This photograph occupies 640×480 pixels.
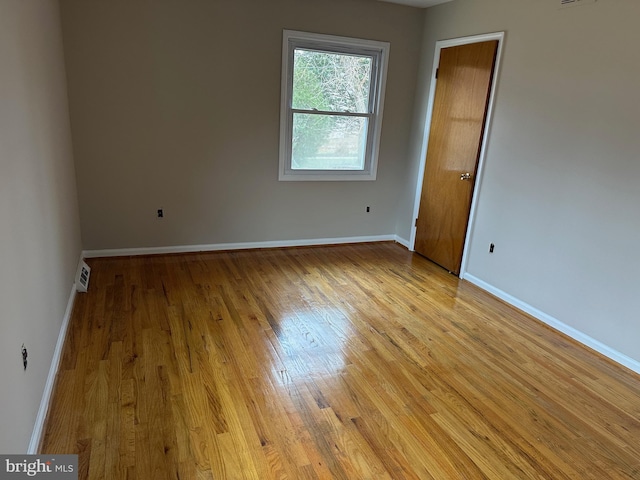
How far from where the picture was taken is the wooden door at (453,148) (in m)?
3.81

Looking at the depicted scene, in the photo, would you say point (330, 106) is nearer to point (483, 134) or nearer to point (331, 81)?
point (331, 81)

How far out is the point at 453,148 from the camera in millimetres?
4160

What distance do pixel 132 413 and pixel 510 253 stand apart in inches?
119

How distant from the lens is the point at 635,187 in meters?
2.71

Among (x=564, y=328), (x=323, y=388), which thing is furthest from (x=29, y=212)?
(x=564, y=328)

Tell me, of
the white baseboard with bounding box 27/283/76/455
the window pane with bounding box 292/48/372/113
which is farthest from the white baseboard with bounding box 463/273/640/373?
the white baseboard with bounding box 27/283/76/455

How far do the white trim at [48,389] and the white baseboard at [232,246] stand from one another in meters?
1.10

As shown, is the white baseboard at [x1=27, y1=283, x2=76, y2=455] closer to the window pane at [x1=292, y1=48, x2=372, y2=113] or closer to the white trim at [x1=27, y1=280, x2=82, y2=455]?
the white trim at [x1=27, y1=280, x2=82, y2=455]

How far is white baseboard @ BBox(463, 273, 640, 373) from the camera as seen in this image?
111 inches

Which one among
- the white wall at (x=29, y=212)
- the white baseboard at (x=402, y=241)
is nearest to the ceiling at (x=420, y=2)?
the white baseboard at (x=402, y=241)

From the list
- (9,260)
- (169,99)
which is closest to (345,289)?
(169,99)

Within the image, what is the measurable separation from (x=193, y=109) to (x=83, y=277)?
68.9 inches
